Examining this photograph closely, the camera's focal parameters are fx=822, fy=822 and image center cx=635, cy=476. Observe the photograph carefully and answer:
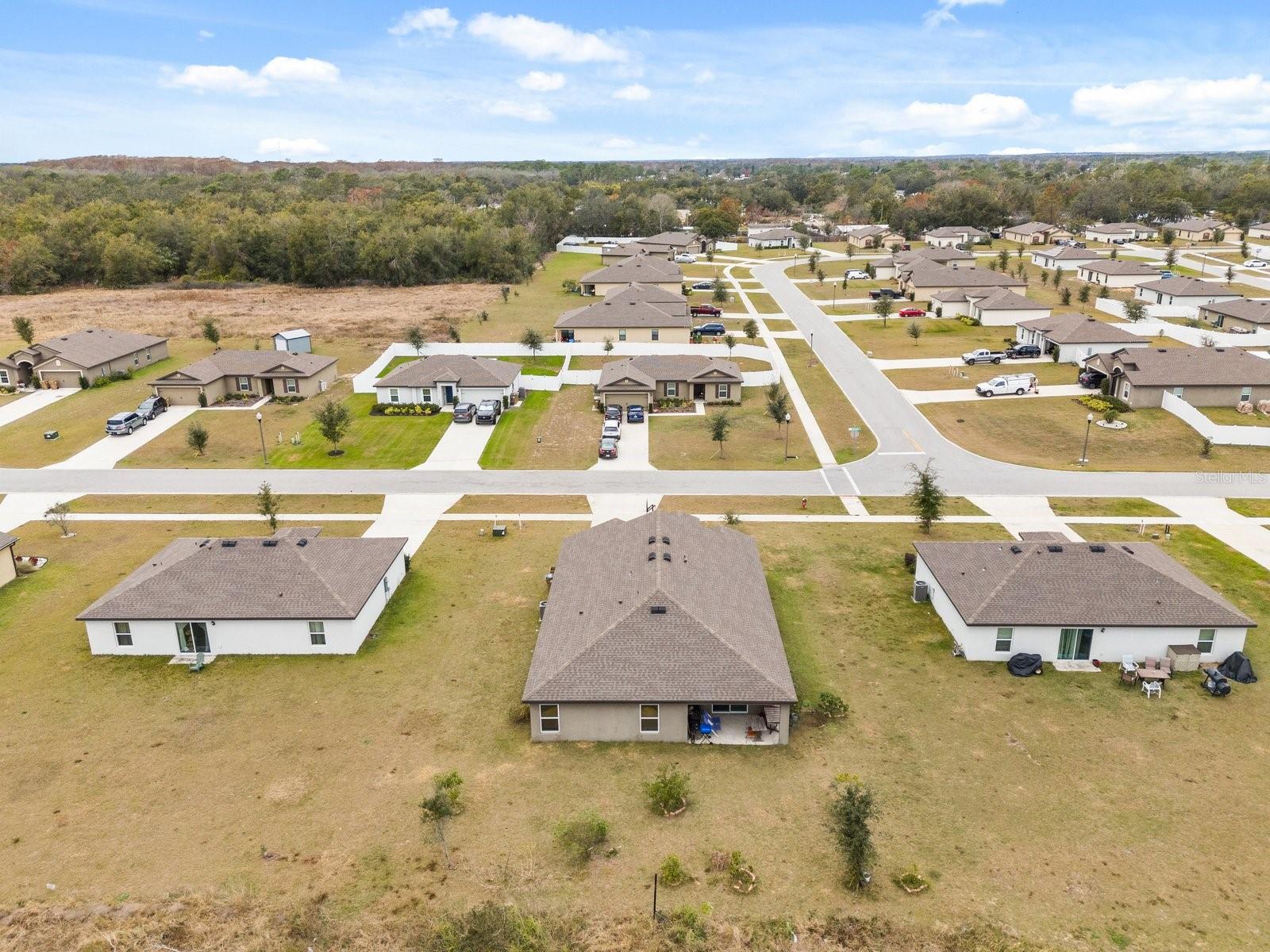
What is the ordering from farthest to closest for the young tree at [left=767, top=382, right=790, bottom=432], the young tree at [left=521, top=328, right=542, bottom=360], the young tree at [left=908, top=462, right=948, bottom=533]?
the young tree at [left=521, top=328, right=542, bottom=360], the young tree at [left=767, top=382, right=790, bottom=432], the young tree at [left=908, top=462, right=948, bottom=533]

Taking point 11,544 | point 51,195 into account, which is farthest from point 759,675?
point 51,195

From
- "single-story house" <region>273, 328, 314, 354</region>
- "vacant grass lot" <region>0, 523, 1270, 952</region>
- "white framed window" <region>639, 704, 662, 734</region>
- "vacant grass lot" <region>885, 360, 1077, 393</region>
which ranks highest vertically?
"single-story house" <region>273, 328, 314, 354</region>

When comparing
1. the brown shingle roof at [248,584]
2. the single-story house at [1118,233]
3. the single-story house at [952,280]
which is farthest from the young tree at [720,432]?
the single-story house at [1118,233]

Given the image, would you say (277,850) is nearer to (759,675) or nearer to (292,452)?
(759,675)

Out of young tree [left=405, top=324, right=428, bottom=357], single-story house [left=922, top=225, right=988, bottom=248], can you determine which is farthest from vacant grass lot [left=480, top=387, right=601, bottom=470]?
single-story house [left=922, top=225, right=988, bottom=248]

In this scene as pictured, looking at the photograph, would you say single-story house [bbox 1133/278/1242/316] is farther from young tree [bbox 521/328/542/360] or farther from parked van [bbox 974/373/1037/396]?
young tree [bbox 521/328/542/360]

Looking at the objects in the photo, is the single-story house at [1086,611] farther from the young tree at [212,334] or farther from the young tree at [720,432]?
the young tree at [212,334]
